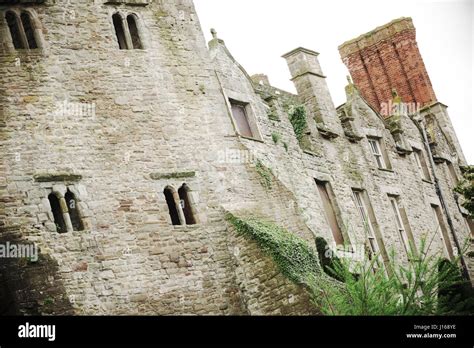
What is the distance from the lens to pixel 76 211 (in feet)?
43.5

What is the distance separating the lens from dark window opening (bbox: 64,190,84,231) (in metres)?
13.2

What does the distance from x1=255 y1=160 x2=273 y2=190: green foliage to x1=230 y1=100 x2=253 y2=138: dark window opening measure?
2.92 ft

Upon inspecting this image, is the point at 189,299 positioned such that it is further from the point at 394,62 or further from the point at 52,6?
the point at 394,62

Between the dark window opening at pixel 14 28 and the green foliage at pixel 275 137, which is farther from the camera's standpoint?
the green foliage at pixel 275 137

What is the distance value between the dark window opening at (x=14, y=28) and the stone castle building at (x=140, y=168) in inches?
1.0

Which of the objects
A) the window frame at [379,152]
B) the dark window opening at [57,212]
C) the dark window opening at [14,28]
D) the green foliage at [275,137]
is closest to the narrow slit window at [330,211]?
the green foliage at [275,137]

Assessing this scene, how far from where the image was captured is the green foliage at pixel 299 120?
19.1m

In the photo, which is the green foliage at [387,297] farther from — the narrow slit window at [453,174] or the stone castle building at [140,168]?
the narrow slit window at [453,174]

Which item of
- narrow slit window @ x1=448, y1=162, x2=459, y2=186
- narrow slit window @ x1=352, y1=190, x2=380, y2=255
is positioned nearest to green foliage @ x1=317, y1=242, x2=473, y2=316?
narrow slit window @ x1=352, y1=190, x2=380, y2=255

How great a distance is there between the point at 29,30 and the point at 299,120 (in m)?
7.21

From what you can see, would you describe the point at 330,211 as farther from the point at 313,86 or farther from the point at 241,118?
the point at 313,86
